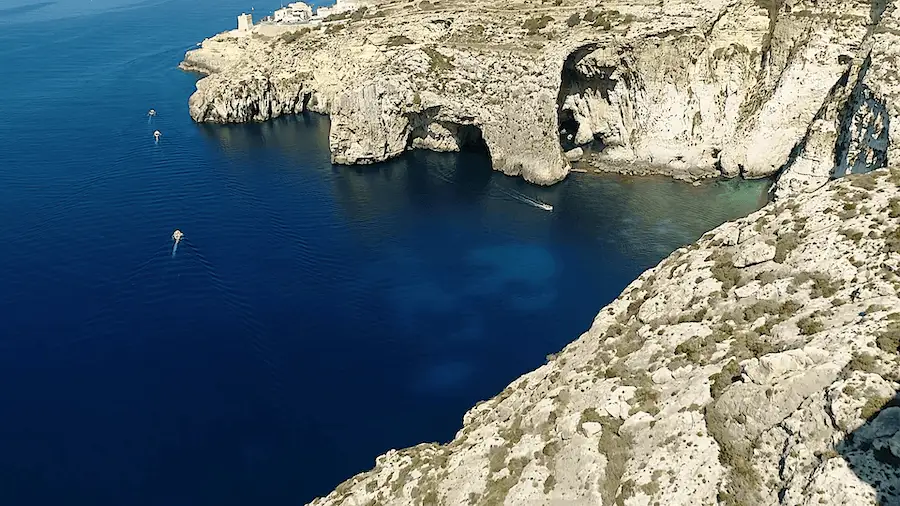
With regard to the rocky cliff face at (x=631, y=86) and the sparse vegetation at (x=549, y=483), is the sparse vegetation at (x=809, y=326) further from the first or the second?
the rocky cliff face at (x=631, y=86)

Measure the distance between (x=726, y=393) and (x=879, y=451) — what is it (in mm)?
5296

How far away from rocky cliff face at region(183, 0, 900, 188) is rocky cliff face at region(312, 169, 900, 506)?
44.9 meters

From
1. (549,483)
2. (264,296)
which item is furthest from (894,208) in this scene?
(264,296)

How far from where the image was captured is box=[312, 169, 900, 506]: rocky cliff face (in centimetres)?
1825

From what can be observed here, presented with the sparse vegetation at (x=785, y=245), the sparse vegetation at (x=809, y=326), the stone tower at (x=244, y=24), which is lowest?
the sparse vegetation at (x=809, y=326)

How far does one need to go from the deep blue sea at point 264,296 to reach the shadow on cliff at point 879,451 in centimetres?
2968

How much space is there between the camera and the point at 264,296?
57719 millimetres

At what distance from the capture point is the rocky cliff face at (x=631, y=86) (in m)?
71.5

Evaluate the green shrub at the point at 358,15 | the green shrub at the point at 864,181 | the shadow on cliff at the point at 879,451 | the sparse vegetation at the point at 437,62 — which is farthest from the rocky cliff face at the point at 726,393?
the green shrub at the point at 358,15

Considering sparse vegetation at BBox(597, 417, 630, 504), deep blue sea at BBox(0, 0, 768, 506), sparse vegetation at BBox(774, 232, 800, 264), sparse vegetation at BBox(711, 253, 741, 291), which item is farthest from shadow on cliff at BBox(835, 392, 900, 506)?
deep blue sea at BBox(0, 0, 768, 506)

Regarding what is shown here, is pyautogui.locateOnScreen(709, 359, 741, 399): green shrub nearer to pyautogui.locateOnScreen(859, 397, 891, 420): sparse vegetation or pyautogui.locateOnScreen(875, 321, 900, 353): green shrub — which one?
pyautogui.locateOnScreen(875, 321, 900, 353): green shrub

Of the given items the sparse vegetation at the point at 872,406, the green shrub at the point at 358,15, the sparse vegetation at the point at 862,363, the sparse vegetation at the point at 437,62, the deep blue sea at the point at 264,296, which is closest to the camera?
the sparse vegetation at the point at 872,406

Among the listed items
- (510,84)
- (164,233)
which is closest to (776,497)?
(164,233)

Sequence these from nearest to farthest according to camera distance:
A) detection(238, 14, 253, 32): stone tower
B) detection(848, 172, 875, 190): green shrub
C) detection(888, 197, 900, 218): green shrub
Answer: detection(888, 197, 900, 218): green shrub
detection(848, 172, 875, 190): green shrub
detection(238, 14, 253, 32): stone tower
